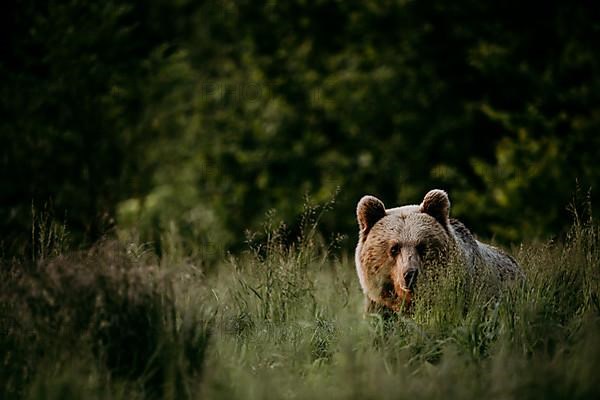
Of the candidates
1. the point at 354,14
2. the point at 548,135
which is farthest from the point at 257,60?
the point at 548,135

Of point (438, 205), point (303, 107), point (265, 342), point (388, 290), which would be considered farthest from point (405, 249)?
point (303, 107)

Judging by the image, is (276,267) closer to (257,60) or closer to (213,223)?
(213,223)

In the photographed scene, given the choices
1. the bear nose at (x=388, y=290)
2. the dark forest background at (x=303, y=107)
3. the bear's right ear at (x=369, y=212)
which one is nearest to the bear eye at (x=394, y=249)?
the bear nose at (x=388, y=290)

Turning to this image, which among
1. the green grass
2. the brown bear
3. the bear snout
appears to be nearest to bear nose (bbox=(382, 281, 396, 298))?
the brown bear

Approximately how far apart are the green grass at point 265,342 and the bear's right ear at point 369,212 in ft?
2.58

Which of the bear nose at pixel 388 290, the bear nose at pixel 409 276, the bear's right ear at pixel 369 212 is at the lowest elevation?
the bear nose at pixel 388 290

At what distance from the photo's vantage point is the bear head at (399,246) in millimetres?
5613

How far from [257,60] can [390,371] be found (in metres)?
12.3

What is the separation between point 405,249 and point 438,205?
1.79 feet

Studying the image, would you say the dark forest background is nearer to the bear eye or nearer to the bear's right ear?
the bear's right ear

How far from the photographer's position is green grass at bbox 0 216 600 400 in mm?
3994

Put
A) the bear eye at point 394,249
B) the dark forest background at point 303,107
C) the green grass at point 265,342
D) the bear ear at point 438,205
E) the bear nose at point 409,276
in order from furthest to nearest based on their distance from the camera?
the dark forest background at point 303,107 → the bear ear at point 438,205 → the bear eye at point 394,249 → the bear nose at point 409,276 → the green grass at point 265,342

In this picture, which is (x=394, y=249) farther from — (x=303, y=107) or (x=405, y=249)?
(x=303, y=107)

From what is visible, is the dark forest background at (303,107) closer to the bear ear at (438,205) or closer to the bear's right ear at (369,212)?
the bear's right ear at (369,212)
